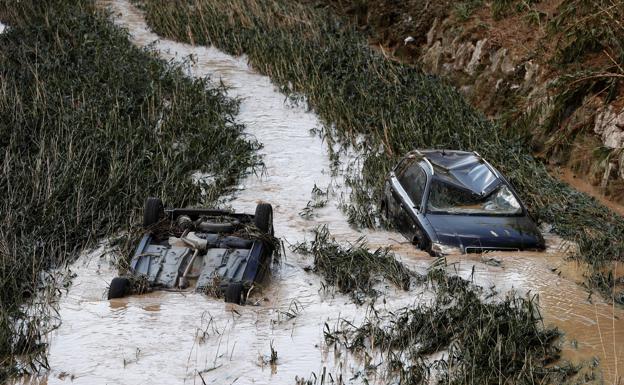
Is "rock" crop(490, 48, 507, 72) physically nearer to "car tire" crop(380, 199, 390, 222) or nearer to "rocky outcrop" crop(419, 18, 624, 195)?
"rocky outcrop" crop(419, 18, 624, 195)

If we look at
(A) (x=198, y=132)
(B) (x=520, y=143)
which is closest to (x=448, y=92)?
(B) (x=520, y=143)

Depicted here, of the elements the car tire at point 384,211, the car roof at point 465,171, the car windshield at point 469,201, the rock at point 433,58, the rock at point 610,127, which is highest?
the rock at point 433,58

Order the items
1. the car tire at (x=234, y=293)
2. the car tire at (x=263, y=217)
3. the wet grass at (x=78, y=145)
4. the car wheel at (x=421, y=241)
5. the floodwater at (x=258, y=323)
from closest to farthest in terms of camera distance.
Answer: the floodwater at (x=258, y=323) → the car tire at (x=234, y=293) → the wet grass at (x=78, y=145) → the car tire at (x=263, y=217) → the car wheel at (x=421, y=241)

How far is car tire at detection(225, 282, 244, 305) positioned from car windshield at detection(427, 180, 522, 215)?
3422 millimetres

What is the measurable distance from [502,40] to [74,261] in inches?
464

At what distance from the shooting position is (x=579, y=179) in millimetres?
15133

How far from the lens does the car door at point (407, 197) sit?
1186cm

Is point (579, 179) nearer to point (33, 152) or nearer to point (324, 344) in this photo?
point (324, 344)

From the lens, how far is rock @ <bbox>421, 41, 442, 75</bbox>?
2080 centimetres

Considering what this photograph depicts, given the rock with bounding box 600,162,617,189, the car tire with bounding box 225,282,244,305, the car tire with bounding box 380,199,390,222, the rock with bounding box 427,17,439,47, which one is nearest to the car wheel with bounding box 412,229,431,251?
the car tire with bounding box 380,199,390,222

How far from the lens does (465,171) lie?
484 inches

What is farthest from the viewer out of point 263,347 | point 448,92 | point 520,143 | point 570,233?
point 448,92

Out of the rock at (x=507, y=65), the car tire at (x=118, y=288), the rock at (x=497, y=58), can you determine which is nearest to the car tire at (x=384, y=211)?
the car tire at (x=118, y=288)

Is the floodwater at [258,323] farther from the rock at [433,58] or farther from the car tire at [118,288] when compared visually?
the rock at [433,58]
